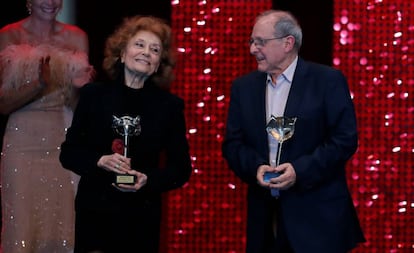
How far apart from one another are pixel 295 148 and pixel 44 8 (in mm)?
1736

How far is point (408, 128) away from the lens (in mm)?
5023

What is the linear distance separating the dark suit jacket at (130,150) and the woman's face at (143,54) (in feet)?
0.28

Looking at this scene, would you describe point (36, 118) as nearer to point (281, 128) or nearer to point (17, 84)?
point (17, 84)

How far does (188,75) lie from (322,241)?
5.66 ft

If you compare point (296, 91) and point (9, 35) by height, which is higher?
point (9, 35)

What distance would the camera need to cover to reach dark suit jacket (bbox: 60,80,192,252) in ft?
11.8

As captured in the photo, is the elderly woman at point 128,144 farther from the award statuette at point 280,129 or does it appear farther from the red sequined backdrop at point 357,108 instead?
the red sequined backdrop at point 357,108

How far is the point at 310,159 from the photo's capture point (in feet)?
11.8

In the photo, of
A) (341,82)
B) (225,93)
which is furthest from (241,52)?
(341,82)

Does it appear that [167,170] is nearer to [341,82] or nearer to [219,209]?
A: [341,82]

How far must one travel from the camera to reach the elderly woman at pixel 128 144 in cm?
358

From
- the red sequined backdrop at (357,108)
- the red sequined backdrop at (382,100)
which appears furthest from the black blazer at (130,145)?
the red sequined backdrop at (382,100)

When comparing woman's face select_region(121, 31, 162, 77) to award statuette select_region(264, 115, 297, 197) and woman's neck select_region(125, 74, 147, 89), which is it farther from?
award statuette select_region(264, 115, 297, 197)

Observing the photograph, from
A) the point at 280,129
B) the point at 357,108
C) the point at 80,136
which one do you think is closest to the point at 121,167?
the point at 80,136
